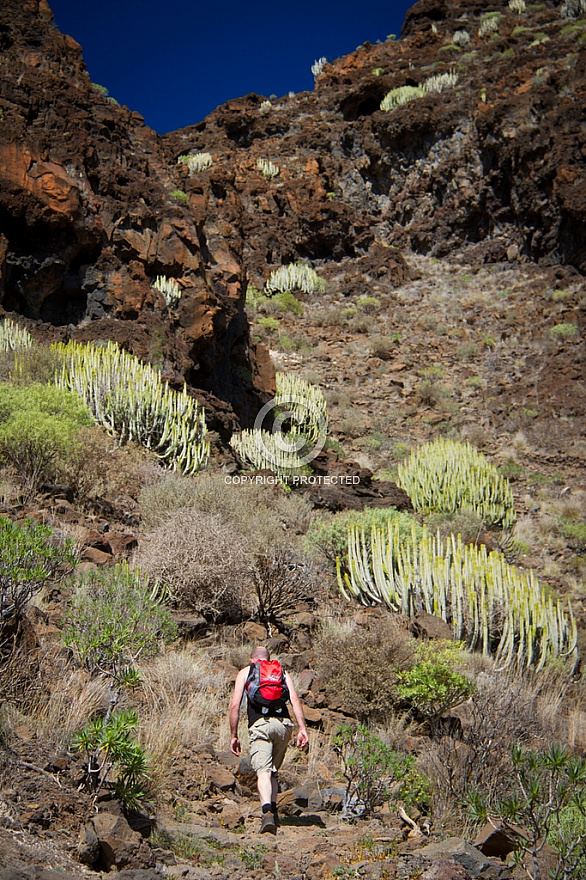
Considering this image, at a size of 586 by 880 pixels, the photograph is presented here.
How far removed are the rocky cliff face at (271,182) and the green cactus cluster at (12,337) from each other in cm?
55

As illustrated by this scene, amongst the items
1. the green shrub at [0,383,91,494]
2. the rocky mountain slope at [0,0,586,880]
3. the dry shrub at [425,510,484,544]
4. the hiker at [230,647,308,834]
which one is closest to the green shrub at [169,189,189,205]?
the rocky mountain slope at [0,0,586,880]

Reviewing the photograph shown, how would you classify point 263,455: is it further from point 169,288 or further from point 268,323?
point 268,323

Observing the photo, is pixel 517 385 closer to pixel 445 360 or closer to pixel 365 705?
pixel 445 360

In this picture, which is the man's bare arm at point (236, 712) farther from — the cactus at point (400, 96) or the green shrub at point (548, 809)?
the cactus at point (400, 96)

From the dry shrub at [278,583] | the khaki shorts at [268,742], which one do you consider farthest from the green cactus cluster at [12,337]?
the khaki shorts at [268,742]

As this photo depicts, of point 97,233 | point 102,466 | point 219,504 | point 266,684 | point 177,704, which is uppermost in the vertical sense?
point 97,233

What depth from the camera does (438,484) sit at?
38.1 ft

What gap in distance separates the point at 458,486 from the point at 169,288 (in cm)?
645

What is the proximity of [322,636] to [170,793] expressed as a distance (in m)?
2.69

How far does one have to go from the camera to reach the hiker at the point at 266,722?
3.42 m

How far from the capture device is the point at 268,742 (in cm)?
350

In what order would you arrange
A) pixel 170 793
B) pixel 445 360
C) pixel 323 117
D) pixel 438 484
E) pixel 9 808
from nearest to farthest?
1. pixel 9 808
2. pixel 170 793
3. pixel 438 484
4. pixel 445 360
5. pixel 323 117

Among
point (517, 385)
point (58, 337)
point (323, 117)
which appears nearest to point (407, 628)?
point (58, 337)

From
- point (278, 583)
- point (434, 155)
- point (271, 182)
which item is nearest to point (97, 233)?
point (278, 583)
